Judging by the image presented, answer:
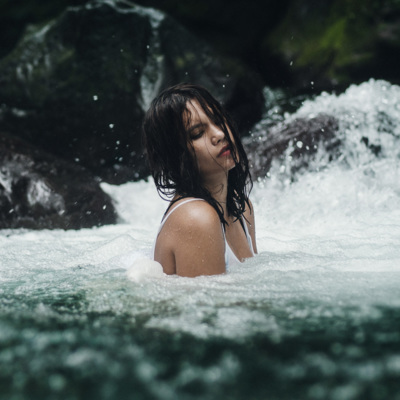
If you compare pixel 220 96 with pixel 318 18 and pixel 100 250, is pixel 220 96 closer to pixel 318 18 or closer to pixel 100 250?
pixel 318 18

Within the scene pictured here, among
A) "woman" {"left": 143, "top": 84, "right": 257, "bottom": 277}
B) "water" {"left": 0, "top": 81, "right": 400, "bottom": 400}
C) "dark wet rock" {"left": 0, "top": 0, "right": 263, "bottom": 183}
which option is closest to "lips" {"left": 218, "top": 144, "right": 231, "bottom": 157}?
"woman" {"left": 143, "top": 84, "right": 257, "bottom": 277}

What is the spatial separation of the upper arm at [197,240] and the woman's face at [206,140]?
244 millimetres

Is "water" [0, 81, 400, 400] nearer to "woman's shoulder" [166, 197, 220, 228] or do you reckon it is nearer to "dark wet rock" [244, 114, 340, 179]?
"woman's shoulder" [166, 197, 220, 228]

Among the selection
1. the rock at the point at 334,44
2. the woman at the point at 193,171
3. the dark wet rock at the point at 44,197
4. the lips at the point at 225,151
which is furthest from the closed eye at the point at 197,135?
the rock at the point at 334,44

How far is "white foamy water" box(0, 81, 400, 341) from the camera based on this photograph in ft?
5.85

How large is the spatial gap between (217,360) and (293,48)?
7.46 m

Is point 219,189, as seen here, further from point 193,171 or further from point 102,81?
point 102,81

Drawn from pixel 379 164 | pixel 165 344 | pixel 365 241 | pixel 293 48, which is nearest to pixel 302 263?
pixel 365 241

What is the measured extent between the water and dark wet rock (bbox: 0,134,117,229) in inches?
43.2

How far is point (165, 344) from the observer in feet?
4.80

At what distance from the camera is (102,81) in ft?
21.9

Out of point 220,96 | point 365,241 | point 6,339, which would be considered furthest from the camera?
point 220,96

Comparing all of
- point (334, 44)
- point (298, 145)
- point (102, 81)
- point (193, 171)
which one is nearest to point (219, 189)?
point (193, 171)

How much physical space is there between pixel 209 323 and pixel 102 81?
5.59 m
